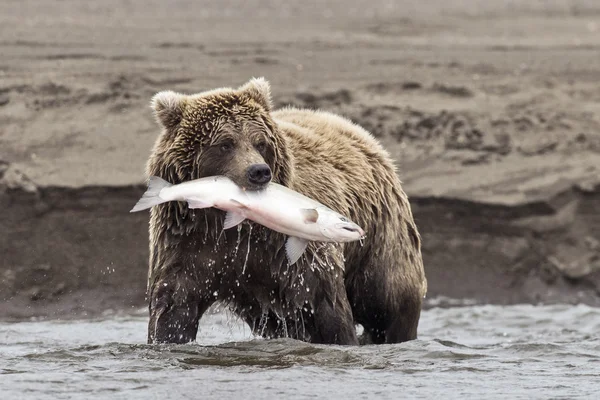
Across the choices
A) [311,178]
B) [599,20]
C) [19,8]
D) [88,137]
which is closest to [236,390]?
[311,178]

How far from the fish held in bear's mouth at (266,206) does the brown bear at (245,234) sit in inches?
3.8

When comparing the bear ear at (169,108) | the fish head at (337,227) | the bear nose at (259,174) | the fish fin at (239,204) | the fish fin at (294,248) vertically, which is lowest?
the fish fin at (294,248)

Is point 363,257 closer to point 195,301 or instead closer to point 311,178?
point 311,178

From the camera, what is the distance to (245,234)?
305 inches

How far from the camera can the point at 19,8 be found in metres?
15.7

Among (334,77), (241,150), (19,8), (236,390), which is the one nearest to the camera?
(236,390)

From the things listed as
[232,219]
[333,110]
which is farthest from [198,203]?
[333,110]

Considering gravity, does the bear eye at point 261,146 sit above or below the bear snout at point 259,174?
above

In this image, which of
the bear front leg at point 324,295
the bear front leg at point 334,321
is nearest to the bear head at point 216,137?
the bear front leg at point 324,295

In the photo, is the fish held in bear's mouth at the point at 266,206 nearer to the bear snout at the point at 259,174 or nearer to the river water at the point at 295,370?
the bear snout at the point at 259,174

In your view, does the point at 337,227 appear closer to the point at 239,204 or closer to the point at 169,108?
the point at 239,204

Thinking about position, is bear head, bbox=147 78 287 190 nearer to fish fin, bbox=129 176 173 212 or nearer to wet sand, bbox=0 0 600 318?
fish fin, bbox=129 176 173 212

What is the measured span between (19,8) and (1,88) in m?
3.00

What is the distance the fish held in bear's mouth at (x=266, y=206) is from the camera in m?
7.13
